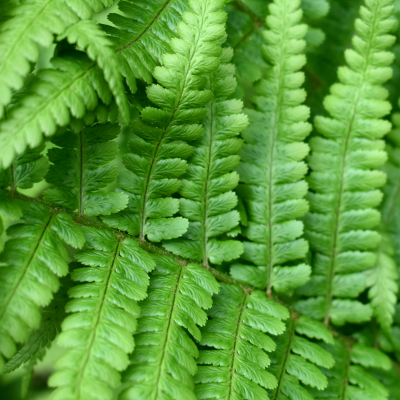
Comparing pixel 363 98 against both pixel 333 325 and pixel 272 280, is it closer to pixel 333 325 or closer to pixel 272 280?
pixel 272 280

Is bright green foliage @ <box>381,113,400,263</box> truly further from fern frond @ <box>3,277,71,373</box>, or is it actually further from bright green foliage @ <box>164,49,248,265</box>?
fern frond @ <box>3,277,71,373</box>

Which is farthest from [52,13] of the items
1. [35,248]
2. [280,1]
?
[280,1]

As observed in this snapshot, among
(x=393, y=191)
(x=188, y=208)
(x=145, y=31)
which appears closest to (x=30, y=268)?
(x=188, y=208)

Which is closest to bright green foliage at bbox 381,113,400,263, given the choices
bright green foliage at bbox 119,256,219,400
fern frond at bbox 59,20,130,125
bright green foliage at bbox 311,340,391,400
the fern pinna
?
the fern pinna

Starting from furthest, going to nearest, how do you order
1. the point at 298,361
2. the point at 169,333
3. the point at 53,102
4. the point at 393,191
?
the point at 393,191, the point at 298,361, the point at 169,333, the point at 53,102

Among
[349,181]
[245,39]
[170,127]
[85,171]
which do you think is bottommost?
[349,181]

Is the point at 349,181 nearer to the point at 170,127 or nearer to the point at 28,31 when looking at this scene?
the point at 170,127
